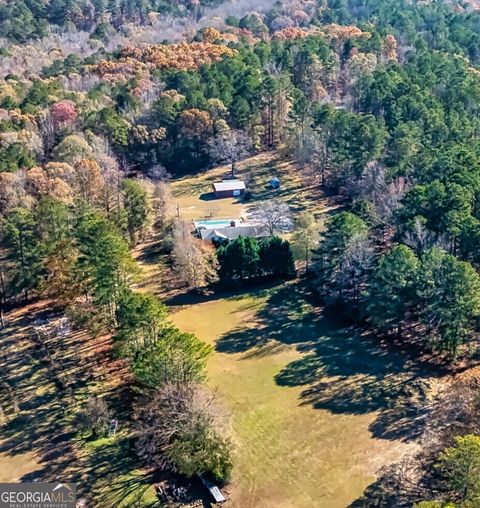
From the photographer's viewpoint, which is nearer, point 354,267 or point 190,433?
point 190,433

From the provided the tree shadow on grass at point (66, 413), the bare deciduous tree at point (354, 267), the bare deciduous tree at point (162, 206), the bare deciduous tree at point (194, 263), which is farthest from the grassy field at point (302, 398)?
the bare deciduous tree at point (162, 206)

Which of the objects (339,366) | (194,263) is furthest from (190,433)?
(194,263)

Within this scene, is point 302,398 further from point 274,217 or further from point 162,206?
point 162,206

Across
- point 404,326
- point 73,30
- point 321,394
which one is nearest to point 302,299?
point 404,326

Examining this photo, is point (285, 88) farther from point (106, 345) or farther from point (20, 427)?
point (20, 427)

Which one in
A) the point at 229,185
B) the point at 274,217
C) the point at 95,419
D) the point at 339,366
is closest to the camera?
the point at 95,419

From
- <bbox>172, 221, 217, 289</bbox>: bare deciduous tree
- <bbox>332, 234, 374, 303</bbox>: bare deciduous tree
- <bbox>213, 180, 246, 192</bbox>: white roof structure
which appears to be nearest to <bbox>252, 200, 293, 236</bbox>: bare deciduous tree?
<bbox>213, 180, 246, 192</bbox>: white roof structure

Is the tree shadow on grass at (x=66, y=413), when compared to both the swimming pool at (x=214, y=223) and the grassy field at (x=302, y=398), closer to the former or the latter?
the grassy field at (x=302, y=398)

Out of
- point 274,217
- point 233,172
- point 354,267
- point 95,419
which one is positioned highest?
point 233,172
